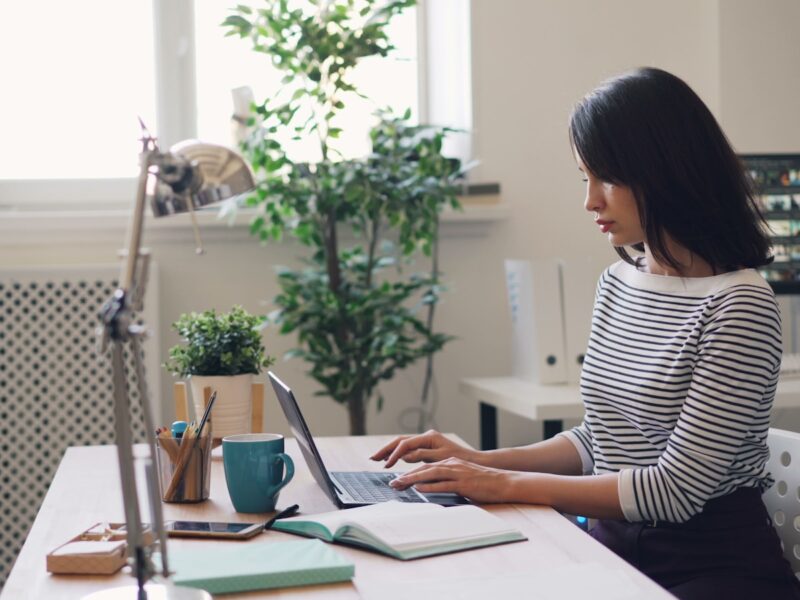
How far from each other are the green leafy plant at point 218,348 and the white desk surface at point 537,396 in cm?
79

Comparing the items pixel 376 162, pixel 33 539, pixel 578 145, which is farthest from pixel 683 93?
pixel 376 162

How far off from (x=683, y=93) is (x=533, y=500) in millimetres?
574

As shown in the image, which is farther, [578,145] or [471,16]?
[471,16]

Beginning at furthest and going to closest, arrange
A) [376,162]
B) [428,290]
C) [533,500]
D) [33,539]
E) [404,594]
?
[428,290] → [376,162] → [533,500] → [33,539] → [404,594]

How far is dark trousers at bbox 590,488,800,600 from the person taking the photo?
1.30 m

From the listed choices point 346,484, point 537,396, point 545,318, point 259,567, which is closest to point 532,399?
point 537,396

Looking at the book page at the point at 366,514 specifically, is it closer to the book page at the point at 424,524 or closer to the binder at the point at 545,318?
the book page at the point at 424,524

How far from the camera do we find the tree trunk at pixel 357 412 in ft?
8.71

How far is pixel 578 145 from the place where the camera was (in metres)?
1.47

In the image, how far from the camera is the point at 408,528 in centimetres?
115

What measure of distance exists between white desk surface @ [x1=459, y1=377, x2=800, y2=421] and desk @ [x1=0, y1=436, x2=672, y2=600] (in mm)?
962

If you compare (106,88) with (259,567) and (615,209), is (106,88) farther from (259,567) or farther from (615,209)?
(259,567)

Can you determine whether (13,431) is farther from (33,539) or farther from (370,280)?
(33,539)

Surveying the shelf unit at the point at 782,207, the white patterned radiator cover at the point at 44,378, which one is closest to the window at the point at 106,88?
the white patterned radiator cover at the point at 44,378
